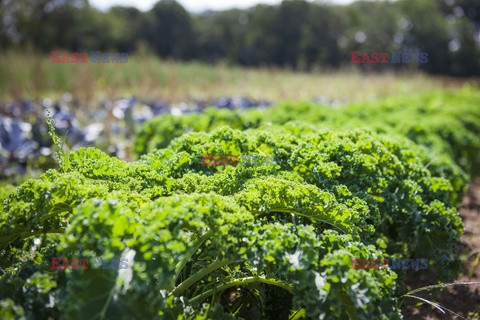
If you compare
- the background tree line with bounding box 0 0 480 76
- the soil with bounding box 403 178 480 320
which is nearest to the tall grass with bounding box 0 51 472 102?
the soil with bounding box 403 178 480 320

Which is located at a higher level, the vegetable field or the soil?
the vegetable field

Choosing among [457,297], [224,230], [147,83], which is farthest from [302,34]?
[224,230]

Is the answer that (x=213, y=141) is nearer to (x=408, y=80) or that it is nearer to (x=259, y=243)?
(x=259, y=243)

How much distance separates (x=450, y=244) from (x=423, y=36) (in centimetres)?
4022

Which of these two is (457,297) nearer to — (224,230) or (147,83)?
(224,230)

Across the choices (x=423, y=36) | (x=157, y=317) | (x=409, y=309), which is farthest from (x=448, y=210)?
(x=423, y=36)

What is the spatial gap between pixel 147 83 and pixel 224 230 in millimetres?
7996

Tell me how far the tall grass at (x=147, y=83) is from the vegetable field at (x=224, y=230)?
4.64m

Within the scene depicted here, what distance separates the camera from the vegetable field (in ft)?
5.07

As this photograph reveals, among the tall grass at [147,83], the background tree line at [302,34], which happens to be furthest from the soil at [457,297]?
the background tree line at [302,34]

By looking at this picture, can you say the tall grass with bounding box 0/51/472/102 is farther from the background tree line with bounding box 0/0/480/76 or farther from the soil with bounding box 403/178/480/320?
the background tree line with bounding box 0/0/480/76

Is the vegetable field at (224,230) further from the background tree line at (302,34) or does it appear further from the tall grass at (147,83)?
the background tree line at (302,34)

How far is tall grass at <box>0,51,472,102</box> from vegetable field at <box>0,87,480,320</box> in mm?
4636

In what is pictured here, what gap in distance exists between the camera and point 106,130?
238 inches
